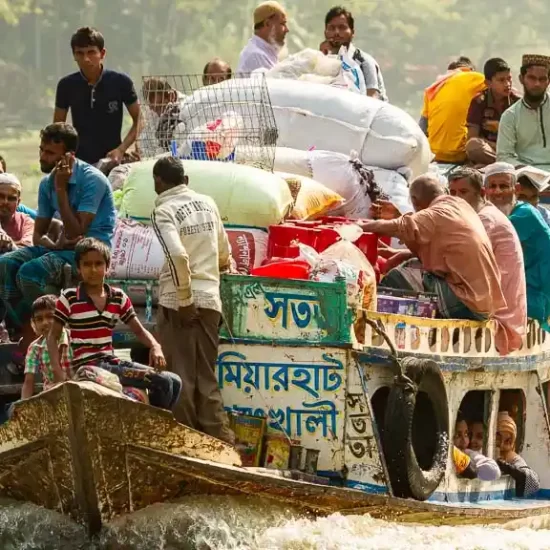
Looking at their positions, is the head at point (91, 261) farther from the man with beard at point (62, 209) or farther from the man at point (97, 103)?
the man at point (97, 103)

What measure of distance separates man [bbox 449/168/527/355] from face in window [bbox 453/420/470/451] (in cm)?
50

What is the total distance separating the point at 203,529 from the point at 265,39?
19.7ft

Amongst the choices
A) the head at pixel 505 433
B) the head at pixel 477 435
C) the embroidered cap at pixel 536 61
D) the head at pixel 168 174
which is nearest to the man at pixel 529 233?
the head at pixel 505 433

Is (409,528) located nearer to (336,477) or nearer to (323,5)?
(336,477)

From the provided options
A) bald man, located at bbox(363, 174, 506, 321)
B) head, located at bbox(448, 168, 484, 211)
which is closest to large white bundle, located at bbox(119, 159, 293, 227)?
bald man, located at bbox(363, 174, 506, 321)

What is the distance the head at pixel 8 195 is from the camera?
34.5ft

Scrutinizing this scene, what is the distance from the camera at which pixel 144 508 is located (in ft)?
27.9

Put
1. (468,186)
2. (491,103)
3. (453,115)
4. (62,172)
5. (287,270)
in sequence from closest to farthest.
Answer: (287,270) → (62,172) → (468,186) → (491,103) → (453,115)

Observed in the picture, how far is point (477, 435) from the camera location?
409 inches

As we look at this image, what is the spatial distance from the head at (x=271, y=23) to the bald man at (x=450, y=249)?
369 centimetres

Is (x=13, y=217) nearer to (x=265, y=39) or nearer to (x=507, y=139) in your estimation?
Answer: (x=265, y=39)

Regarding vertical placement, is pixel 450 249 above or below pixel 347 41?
below

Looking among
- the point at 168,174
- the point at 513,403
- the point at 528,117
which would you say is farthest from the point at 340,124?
the point at 168,174

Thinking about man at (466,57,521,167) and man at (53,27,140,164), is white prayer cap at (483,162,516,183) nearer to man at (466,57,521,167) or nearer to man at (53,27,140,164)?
man at (53,27,140,164)
